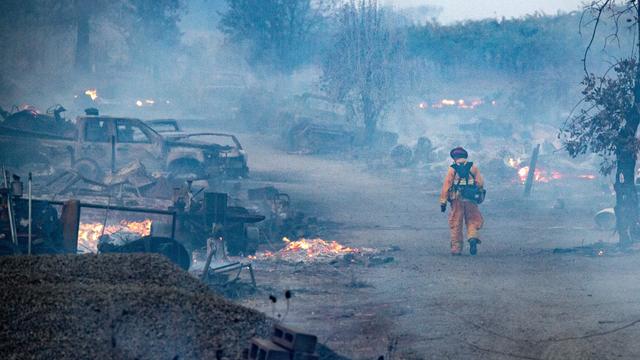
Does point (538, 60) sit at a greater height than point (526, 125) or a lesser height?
greater

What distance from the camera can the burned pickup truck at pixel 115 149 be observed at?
16891mm

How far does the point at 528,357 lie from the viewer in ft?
21.2

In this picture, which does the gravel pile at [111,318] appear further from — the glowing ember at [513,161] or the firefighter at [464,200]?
the glowing ember at [513,161]

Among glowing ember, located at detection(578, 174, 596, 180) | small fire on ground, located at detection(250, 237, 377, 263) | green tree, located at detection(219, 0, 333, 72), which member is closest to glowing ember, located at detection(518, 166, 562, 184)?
glowing ember, located at detection(578, 174, 596, 180)

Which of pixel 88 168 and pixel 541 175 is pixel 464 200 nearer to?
pixel 88 168

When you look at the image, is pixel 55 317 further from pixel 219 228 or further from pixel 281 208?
pixel 281 208

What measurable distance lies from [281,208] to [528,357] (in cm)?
798

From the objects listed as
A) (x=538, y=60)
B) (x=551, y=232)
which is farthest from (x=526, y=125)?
(x=551, y=232)

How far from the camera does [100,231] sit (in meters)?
11.8

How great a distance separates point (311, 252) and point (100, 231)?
349 centimetres

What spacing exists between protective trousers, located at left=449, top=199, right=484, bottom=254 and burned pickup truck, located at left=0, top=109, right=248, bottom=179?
7121 millimetres

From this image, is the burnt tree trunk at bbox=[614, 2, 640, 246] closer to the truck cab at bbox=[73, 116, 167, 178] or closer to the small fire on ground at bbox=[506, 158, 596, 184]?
the small fire on ground at bbox=[506, 158, 596, 184]

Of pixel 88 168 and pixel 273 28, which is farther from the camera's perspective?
pixel 273 28

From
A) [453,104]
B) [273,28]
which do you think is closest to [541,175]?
[453,104]
